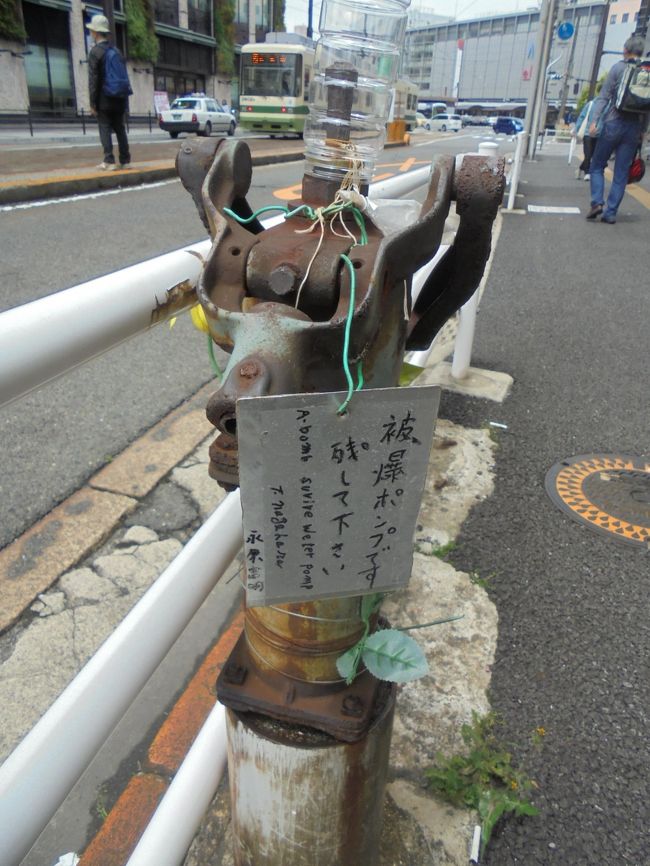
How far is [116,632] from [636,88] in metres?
8.87

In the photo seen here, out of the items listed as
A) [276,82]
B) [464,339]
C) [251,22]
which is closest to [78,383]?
[464,339]

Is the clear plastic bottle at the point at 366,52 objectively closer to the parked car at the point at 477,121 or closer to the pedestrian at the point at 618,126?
the pedestrian at the point at 618,126

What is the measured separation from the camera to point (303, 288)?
2.82 feet

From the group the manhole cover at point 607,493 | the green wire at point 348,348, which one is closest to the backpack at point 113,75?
the manhole cover at point 607,493

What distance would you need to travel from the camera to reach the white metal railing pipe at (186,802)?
115 cm

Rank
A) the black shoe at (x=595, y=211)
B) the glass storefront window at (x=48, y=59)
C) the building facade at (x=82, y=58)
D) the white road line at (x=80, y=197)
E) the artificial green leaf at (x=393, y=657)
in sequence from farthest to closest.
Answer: the glass storefront window at (x=48, y=59) → the building facade at (x=82, y=58) → the black shoe at (x=595, y=211) → the white road line at (x=80, y=197) → the artificial green leaf at (x=393, y=657)

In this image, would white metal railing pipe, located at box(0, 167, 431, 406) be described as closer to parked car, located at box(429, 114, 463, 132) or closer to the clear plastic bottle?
the clear plastic bottle

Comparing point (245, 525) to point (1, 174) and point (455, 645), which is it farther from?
point (1, 174)

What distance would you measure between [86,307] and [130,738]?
59.5 inches

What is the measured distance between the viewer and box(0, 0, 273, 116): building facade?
25172mm

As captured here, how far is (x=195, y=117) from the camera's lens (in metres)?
23.4

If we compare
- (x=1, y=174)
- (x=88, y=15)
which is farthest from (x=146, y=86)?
(x=1, y=174)

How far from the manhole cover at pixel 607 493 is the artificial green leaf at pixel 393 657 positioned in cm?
184

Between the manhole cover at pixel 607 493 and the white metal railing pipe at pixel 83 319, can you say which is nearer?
the white metal railing pipe at pixel 83 319
